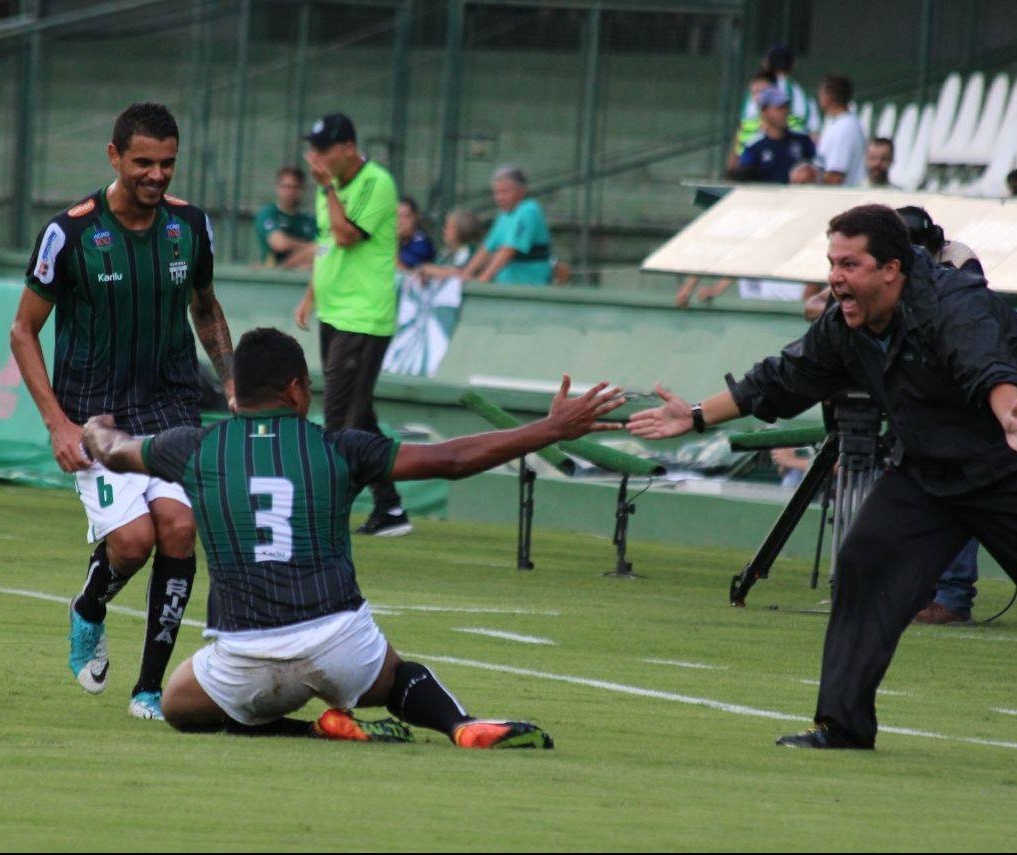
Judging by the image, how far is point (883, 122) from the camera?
20.6 m

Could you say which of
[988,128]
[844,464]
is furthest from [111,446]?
[988,128]

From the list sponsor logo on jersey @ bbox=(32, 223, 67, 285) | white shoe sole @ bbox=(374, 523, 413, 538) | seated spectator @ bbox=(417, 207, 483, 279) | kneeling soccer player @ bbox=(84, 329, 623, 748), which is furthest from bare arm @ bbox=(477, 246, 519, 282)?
kneeling soccer player @ bbox=(84, 329, 623, 748)

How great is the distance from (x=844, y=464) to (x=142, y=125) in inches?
189

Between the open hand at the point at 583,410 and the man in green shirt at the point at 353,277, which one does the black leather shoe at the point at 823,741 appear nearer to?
the open hand at the point at 583,410

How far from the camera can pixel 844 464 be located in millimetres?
11273

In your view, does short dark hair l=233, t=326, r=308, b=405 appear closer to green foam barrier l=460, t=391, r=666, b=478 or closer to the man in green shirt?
green foam barrier l=460, t=391, r=666, b=478

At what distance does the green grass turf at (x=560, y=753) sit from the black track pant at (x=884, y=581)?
210 mm

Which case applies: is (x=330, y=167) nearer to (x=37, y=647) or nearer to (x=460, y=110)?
(x=37, y=647)

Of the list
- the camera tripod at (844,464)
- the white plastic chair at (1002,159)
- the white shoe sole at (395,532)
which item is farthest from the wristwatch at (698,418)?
the white plastic chair at (1002,159)

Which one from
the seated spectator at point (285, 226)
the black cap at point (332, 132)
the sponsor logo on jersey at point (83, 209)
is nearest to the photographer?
the sponsor logo on jersey at point (83, 209)

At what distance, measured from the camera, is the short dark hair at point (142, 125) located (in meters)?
7.66

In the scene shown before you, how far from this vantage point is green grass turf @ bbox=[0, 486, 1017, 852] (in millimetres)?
5488

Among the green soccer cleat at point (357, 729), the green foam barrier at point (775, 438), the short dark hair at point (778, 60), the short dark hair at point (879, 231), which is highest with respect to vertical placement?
the short dark hair at point (778, 60)

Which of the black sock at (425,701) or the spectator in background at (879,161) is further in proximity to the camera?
the spectator in background at (879,161)
